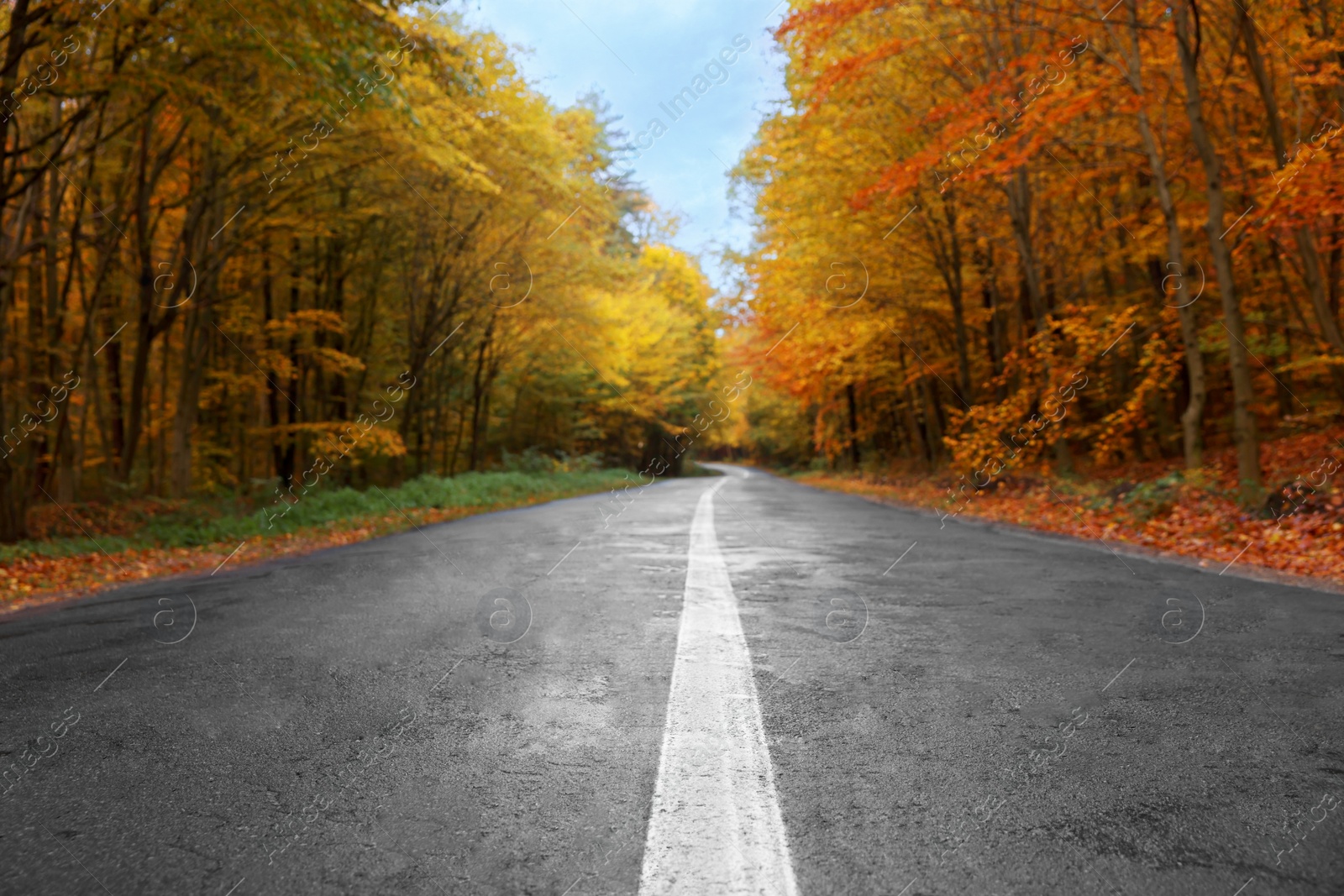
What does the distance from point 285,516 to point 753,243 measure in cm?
1363

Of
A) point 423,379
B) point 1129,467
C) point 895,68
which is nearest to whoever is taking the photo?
point 895,68

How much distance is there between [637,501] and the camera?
17.8 m

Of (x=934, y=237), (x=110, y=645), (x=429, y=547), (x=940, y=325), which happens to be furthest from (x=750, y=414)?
(x=110, y=645)

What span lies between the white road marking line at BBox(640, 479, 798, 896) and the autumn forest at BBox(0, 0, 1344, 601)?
7.16m

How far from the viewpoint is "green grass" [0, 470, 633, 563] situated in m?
10.3

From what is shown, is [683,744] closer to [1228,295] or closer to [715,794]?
[715,794]

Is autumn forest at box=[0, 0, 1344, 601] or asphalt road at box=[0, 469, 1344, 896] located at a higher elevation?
autumn forest at box=[0, 0, 1344, 601]

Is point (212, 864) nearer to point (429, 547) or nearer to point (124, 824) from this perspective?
point (124, 824)

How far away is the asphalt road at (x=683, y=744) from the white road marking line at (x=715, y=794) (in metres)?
0.01

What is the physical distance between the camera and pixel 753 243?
2155 cm

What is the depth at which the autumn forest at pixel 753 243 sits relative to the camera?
9977 mm

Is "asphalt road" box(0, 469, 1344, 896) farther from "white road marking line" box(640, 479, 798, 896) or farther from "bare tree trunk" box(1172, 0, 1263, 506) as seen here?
"bare tree trunk" box(1172, 0, 1263, 506)

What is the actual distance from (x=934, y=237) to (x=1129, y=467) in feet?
21.8

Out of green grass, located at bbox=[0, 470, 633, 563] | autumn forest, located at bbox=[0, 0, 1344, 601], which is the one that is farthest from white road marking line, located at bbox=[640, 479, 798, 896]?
green grass, located at bbox=[0, 470, 633, 563]
